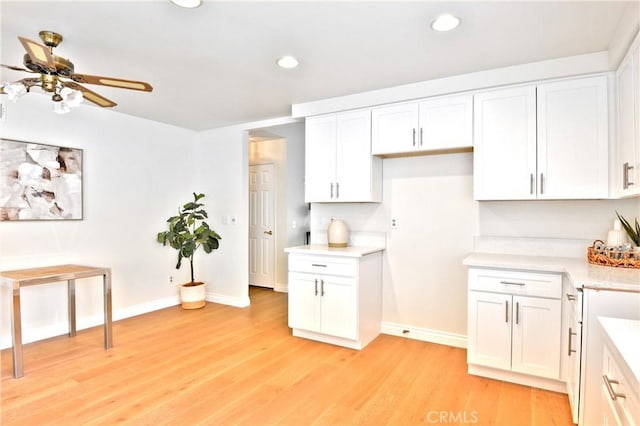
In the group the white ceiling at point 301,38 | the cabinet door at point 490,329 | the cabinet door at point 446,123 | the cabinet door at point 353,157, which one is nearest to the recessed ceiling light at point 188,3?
the white ceiling at point 301,38

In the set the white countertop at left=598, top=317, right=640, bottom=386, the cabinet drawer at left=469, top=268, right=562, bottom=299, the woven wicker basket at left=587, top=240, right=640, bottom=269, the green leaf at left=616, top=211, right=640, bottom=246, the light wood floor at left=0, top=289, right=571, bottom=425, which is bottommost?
the light wood floor at left=0, top=289, right=571, bottom=425

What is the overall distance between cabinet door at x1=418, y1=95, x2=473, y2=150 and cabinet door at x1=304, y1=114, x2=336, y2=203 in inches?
36.3

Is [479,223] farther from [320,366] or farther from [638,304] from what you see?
[320,366]

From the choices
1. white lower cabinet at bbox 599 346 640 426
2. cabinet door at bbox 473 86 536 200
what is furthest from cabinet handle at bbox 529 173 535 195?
white lower cabinet at bbox 599 346 640 426

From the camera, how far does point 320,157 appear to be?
3787mm

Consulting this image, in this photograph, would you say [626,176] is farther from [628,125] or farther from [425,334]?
[425,334]

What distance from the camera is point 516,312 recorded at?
2.60m

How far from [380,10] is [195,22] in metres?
1.12

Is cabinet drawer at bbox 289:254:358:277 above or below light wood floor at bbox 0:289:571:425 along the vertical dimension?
above

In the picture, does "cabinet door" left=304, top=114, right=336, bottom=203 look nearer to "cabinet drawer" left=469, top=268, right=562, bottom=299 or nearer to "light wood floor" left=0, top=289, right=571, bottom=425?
"light wood floor" left=0, top=289, right=571, bottom=425

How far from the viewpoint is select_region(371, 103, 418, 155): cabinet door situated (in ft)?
10.8

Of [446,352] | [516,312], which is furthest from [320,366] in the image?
[516,312]

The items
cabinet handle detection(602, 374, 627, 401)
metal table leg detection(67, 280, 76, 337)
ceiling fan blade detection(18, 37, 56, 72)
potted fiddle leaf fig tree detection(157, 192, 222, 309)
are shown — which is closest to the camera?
cabinet handle detection(602, 374, 627, 401)

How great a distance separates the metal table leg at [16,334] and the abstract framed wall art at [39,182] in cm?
101
